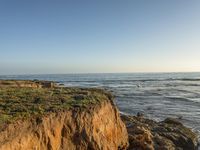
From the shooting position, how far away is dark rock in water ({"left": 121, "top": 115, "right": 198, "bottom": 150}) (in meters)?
13.2

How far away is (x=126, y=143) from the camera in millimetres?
12469

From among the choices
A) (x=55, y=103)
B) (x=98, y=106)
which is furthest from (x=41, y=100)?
(x=98, y=106)

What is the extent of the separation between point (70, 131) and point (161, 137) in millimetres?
8308

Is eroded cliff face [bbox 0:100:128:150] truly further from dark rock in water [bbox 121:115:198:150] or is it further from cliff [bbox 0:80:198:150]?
dark rock in water [bbox 121:115:198:150]

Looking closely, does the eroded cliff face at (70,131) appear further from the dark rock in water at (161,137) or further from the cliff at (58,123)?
the dark rock in water at (161,137)

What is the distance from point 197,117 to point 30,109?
829 inches

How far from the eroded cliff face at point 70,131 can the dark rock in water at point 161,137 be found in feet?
3.57

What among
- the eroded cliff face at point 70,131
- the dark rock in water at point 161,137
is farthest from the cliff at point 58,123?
the dark rock in water at point 161,137

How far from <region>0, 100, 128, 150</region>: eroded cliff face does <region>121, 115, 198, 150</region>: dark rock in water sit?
109 cm

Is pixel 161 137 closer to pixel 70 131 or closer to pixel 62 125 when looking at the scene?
pixel 70 131

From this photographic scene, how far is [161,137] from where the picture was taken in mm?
15898

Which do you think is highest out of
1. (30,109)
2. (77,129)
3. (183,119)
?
(30,109)

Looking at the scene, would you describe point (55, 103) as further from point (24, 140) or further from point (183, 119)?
point (183, 119)

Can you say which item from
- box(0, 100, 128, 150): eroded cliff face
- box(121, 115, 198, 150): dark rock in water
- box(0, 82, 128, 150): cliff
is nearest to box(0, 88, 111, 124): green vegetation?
box(0, 82, 128, 150): cliff
